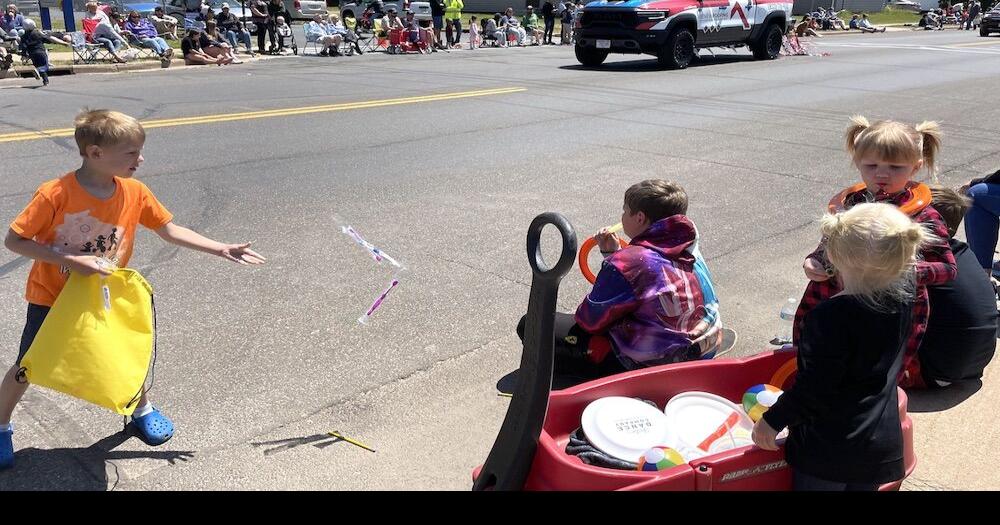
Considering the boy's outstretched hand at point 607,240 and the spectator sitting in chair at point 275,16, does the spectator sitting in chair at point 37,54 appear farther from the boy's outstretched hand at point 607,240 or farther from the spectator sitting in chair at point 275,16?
the boy's outstretched hand at point 607,240

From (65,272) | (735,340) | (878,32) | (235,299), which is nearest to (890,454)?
(735,340)

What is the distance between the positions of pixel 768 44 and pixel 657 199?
63.0 ft

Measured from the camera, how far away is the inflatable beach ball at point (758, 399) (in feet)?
10.1

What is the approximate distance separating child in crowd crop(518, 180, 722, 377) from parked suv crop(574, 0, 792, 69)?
14948mm

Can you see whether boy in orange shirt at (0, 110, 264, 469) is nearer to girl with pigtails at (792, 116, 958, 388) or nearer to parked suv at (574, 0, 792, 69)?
girl with pigtails at (792, 116, 958, 388)

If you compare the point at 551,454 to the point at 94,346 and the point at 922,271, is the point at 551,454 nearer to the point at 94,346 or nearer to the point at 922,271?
the point at 94,346

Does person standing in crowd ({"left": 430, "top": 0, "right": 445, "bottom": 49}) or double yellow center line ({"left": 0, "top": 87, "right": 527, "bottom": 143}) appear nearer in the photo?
Answer: double yellow center line ({"left": 0, "top": 87, "right": 527, "bottom": 143})

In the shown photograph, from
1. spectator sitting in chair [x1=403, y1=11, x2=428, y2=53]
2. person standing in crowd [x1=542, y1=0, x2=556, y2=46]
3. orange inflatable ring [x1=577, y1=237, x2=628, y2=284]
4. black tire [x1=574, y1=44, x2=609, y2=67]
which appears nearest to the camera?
orange inflatable ring [x1=577, y1=237, x2=628, y2=284]

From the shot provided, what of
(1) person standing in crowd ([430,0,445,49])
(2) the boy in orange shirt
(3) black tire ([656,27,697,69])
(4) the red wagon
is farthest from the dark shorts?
(1) person standing in crowd ([430,0,445,49])

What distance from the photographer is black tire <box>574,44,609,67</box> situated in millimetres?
18436

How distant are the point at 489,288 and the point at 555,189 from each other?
252cm

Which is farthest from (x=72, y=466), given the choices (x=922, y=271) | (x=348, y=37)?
(x=348, y=37)

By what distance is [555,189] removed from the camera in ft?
24.2

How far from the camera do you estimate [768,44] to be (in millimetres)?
20891
